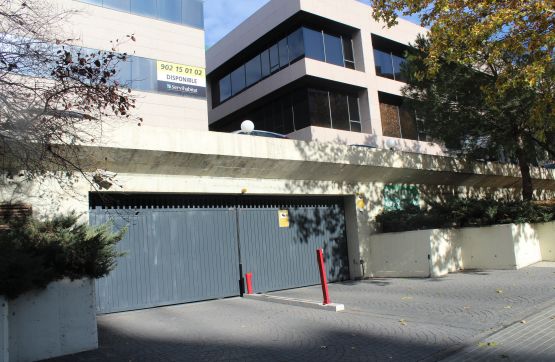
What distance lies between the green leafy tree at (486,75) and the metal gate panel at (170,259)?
23.5ft

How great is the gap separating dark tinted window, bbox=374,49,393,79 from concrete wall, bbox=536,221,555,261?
15249 mm

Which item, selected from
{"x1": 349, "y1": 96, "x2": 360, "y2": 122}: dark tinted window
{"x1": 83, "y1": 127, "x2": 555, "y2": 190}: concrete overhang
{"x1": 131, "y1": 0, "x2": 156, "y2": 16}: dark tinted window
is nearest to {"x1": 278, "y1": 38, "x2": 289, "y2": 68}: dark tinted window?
{"x1": 349, "y1": 96, "x2": 360, "y2": 122}: dark tinted window

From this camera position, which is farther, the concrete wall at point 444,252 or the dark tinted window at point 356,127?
the dark tinted window at point 356,127

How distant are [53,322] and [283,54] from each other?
22.5 meters

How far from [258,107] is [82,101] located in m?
22.6

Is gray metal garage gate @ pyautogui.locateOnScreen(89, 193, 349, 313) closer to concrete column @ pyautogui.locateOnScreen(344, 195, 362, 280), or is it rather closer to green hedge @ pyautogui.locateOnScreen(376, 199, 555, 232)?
concrete column @ pyautogui.locateOnScreen(344, 195, 362, 280)

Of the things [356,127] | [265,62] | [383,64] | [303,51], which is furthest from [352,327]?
[383,64]

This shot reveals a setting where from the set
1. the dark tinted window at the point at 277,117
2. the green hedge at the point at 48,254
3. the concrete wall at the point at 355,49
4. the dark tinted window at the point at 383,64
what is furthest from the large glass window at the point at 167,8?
the green hedge at the point at 48,254

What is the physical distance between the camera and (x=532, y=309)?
28.2 ft

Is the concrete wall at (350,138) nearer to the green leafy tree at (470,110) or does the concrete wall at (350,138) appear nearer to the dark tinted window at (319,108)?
the dark tinted window at (319,108)

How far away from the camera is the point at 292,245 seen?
14.5 m

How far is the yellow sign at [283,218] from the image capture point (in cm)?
1435

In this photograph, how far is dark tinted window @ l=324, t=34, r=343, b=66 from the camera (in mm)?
26625

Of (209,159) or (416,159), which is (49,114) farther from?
(416,159)
